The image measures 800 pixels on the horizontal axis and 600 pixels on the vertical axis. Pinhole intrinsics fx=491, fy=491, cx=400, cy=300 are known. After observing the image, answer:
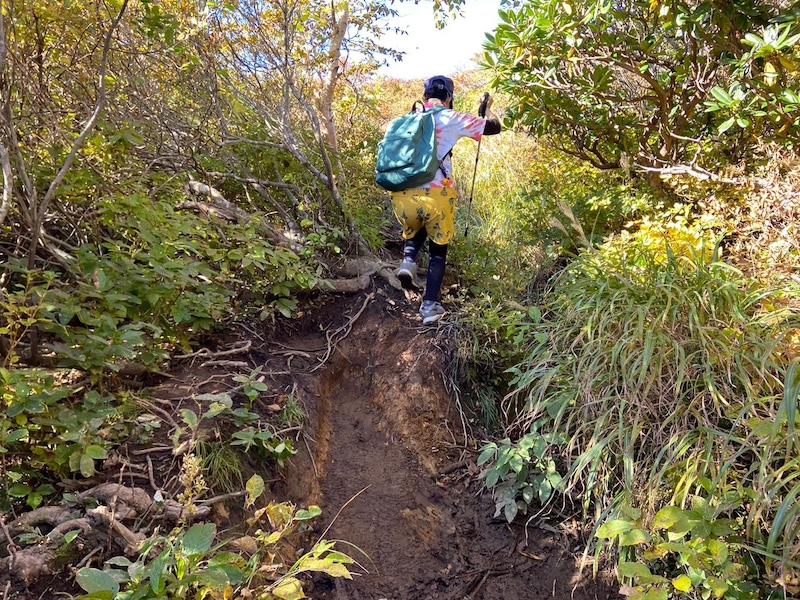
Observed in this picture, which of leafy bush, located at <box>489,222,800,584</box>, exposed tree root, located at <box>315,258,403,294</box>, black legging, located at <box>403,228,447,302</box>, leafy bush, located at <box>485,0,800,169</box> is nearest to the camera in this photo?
leafy bush, located at <box>489,222,800,584</box>

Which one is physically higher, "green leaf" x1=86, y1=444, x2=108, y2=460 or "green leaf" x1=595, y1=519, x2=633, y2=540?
"green leaf" x1=86, y1=444, x2=108, y2=460

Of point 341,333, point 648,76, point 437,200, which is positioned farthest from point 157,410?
point 648,76

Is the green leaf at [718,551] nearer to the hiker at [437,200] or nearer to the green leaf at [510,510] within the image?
the green leaf at [510,510]

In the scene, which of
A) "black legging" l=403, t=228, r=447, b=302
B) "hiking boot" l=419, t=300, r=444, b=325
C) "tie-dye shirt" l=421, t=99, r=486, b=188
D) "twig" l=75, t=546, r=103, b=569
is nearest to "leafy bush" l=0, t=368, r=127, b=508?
"twig" l=75, t=546, r=103, b=569

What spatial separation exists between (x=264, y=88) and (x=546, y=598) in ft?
14.1

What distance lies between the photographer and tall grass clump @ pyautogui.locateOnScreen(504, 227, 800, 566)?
1.92m

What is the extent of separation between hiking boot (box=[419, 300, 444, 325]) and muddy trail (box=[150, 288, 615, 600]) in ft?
0.25

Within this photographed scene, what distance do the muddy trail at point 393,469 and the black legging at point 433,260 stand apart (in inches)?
10.9

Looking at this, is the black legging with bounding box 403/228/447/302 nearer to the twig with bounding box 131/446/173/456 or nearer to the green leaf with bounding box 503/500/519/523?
the green leaf with bounding box 503/500/519/523

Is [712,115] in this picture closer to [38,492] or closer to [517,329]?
[517,329]

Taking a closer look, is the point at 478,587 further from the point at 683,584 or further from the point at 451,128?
the point at 451,128

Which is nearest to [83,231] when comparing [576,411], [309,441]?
[309,441]

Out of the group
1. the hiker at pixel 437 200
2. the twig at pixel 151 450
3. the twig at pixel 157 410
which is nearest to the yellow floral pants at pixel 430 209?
the hiker at pixel 437 200

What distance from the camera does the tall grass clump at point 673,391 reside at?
1.92m
